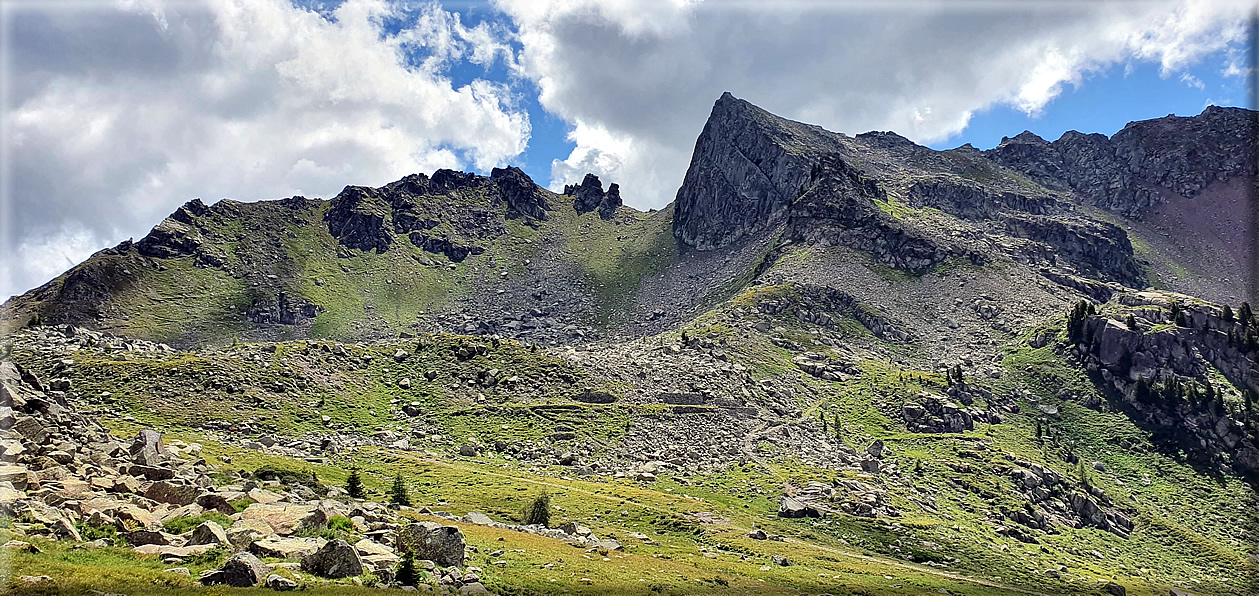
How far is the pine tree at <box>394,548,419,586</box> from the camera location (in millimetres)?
24797

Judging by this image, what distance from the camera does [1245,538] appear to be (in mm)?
93000

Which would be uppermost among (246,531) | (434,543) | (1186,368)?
(1186,368)

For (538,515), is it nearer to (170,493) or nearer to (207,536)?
(170,493)

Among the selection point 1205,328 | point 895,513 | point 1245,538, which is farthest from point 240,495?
point 1205,328

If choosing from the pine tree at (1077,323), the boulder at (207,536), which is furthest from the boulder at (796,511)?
the pine tree at (1077,323)

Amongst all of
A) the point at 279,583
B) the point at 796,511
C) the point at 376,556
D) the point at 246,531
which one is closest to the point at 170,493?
the point at 246,531

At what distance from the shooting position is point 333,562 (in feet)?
79.6

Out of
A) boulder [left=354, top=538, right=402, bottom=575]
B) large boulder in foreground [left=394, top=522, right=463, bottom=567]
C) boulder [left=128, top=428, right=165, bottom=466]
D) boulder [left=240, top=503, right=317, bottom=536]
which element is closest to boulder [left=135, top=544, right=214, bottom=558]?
boulder [left=240, top=503, right=317, bottom=536]

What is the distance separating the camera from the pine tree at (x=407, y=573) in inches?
976

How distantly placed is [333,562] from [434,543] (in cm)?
667

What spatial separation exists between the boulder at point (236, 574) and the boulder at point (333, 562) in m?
2.67

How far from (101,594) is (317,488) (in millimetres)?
30252

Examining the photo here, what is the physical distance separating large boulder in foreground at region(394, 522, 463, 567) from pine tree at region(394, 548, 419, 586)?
13.4ft

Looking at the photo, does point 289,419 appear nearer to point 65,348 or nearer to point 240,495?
point 65,348
